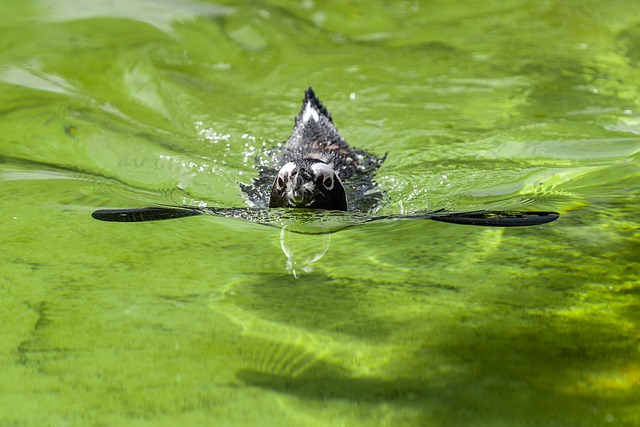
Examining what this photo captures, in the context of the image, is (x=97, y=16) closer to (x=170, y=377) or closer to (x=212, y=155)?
(x=212, y=155)

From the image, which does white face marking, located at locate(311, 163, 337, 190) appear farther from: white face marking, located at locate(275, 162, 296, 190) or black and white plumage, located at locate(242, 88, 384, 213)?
white face marking, located at locate(275, 162, 296, 190)

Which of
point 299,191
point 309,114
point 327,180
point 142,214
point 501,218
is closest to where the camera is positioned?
point 501,218

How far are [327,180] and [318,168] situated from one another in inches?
3.5

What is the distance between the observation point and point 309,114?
5703 millimetres

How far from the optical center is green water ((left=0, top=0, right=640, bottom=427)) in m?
2.12

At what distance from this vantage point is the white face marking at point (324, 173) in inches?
167

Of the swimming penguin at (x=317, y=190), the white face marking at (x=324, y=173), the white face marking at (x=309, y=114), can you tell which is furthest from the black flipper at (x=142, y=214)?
the white face marking at (x=309, y=114)

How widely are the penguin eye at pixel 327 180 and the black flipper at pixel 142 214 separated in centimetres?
81

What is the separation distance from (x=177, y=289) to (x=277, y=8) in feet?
20.0

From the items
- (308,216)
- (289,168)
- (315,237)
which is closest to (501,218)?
(315,237)

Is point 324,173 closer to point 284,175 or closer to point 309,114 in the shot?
point 284,175

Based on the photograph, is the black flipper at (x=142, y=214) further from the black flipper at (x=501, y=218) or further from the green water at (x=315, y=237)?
the black flipper at (x=501, y=218)

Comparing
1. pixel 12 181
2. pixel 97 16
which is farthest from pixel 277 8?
pixel 12 181

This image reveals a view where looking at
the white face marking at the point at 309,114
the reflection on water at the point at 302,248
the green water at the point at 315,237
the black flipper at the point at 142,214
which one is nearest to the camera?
the green water at the point at 315,237
